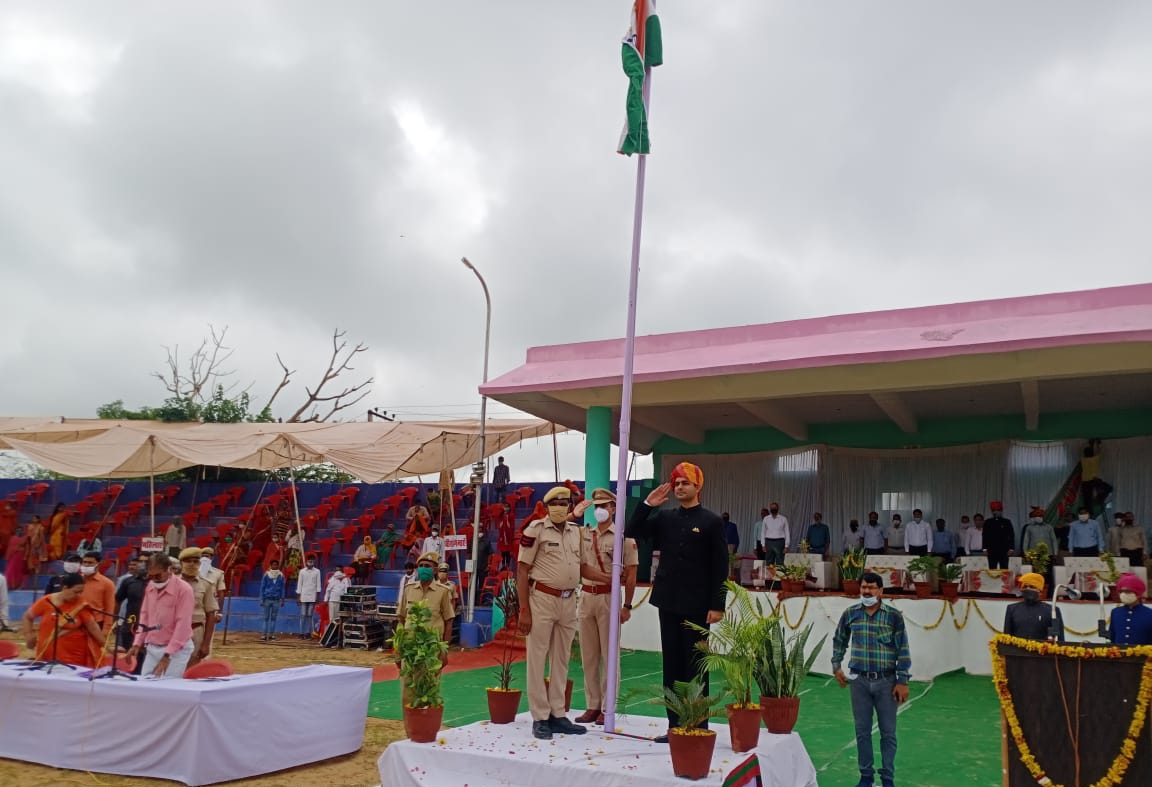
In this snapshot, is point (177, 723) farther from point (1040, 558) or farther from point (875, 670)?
point (1040, 558)

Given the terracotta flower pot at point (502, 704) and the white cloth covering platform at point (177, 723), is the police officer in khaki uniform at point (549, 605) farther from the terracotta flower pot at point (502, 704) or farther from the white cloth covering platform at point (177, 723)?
the white cloth covering platform at point (177, 723)

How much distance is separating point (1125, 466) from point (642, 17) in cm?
1296

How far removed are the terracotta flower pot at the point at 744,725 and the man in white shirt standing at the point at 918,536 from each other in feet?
35.5

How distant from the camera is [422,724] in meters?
5.95

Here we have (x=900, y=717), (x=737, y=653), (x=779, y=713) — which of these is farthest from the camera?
(x=900, y=717)

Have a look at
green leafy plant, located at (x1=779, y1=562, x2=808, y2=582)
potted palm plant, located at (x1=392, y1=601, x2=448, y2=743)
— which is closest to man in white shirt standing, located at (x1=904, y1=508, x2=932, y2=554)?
green leafy plant, located at (x1=779, y1=562, x2=808, y2=582)

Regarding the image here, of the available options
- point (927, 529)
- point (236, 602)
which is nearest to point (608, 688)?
point (927, 529)

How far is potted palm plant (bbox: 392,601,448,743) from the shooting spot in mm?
5969

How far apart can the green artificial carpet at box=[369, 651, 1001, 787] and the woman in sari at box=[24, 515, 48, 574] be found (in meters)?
14.6

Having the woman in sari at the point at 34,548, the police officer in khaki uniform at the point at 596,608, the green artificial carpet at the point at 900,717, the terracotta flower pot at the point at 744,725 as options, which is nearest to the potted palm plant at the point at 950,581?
the green artificial carpet at the point at 900,717

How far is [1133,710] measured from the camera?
193 inches

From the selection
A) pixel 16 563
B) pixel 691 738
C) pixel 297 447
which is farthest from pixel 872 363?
pixel 16 563

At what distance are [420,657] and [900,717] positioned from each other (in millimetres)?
5544

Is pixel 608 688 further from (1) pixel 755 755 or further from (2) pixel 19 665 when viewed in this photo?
(2) pixel 19 665
